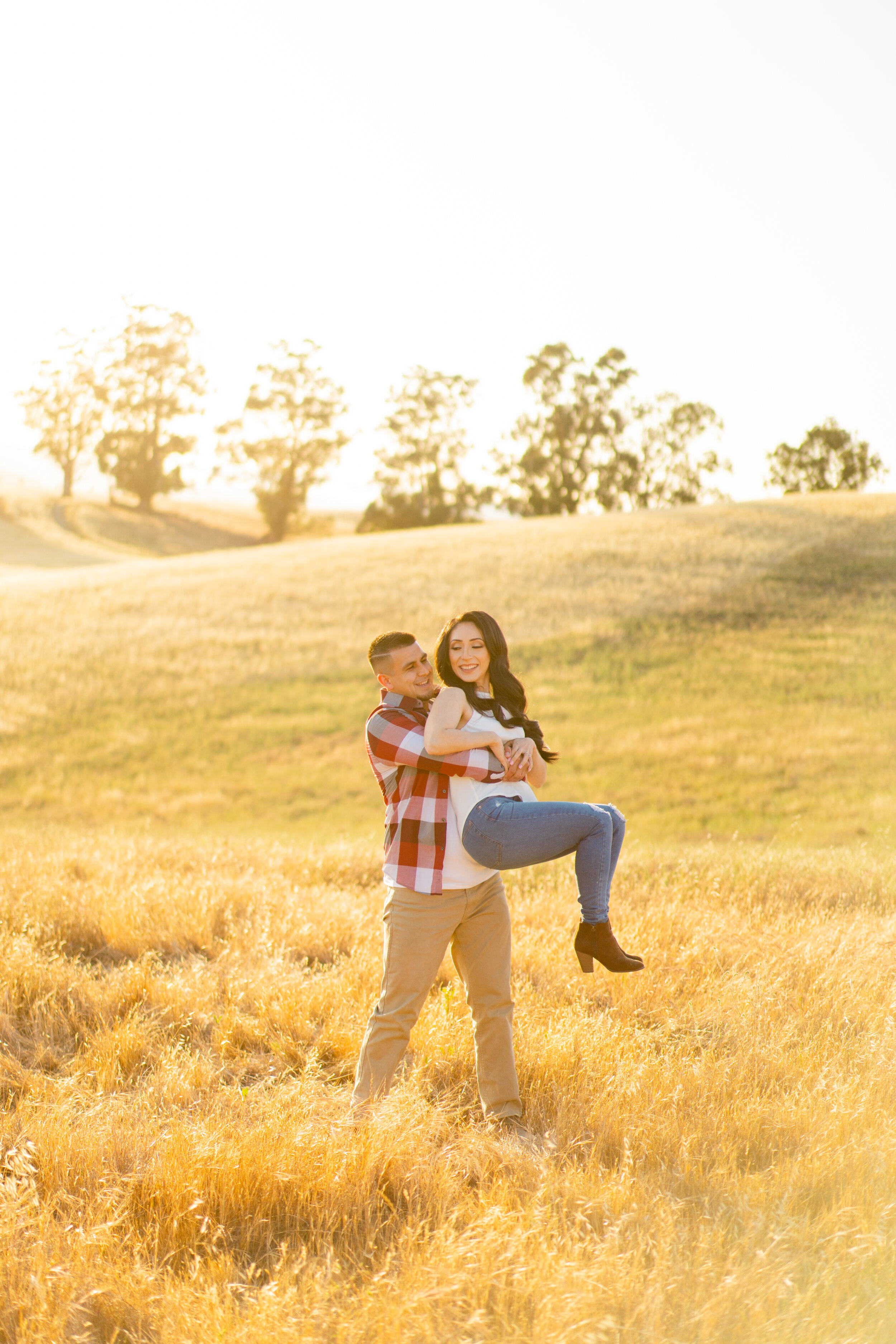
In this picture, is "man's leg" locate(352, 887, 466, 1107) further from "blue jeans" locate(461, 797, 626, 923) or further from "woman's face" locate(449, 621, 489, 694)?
"woman's face" locate(449, 621, 489, 694)

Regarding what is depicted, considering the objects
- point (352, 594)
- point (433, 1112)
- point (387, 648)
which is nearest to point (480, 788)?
point (387, 648)

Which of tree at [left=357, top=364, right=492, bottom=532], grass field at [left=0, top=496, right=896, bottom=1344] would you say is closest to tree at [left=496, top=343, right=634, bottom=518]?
tree at [left=357, top=364, right=492, bottom=532]

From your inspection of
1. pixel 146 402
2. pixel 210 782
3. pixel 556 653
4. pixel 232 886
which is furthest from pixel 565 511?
pixel 232 886

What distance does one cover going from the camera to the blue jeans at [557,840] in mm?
3883

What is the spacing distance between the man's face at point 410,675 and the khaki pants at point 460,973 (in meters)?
0.83

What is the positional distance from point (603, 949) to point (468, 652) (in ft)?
4.16

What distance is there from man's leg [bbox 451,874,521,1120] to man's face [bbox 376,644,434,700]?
0.85 m

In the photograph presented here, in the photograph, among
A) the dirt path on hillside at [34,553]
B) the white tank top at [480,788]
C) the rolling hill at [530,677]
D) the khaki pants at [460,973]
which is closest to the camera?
the white tank top at [480,788]

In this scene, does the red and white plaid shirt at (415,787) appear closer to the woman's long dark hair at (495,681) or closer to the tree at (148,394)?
the woman's long dark hair at (495,681)

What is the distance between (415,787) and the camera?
4242 millimetres

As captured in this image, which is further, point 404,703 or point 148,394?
point 148,394

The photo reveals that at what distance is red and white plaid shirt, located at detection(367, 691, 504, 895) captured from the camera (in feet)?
13.3

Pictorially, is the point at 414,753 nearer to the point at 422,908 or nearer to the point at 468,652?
the point at 468,652

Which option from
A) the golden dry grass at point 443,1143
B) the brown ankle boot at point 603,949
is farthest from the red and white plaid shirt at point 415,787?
the golden dry grass at point 443,1143
